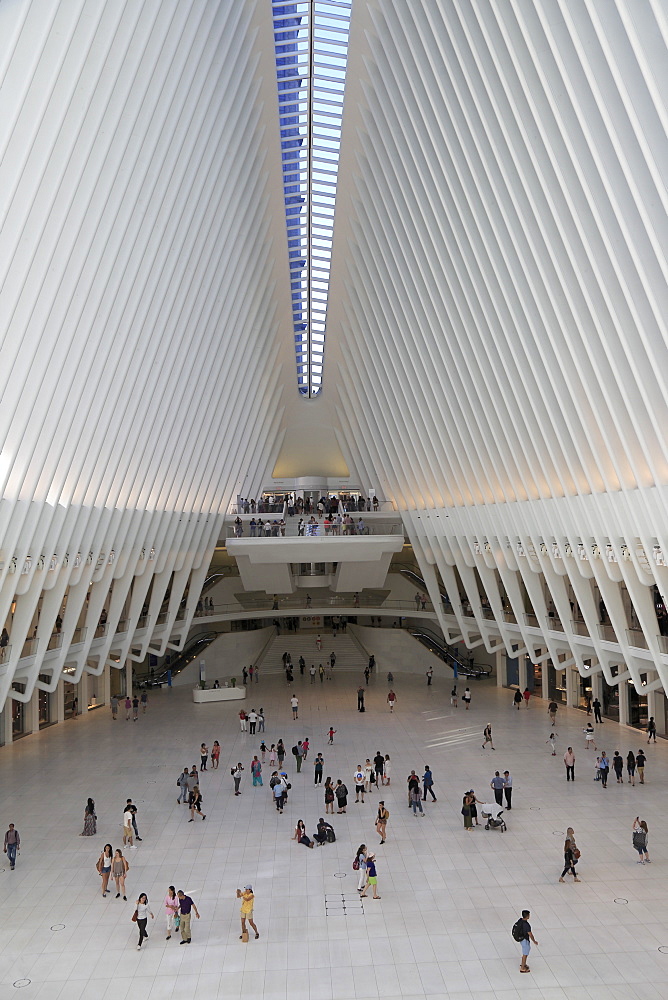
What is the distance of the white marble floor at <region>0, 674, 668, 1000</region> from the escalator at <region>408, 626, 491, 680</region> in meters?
12.3

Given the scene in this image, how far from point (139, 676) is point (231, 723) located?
985 centimetres

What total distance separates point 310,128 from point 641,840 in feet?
66.0

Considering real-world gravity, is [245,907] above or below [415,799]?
below

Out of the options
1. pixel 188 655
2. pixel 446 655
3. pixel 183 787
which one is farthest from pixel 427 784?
pixel 188 655

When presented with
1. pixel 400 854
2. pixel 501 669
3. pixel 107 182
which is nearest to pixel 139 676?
pixel 501 669

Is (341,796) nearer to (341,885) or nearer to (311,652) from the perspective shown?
(341,885)

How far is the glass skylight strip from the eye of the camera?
19.8m

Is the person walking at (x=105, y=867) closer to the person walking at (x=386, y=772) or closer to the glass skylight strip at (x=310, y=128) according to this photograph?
the person walking at (x=386, y=772)

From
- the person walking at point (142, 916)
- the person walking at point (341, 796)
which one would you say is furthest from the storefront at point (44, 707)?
the person walking at point (142, 916)

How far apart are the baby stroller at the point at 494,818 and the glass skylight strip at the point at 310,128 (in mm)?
18254

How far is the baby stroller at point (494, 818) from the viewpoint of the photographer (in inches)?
642

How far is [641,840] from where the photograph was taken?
46.1 ft

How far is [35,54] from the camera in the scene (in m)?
11.1

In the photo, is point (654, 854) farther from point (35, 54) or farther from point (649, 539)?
point (35, 54)
